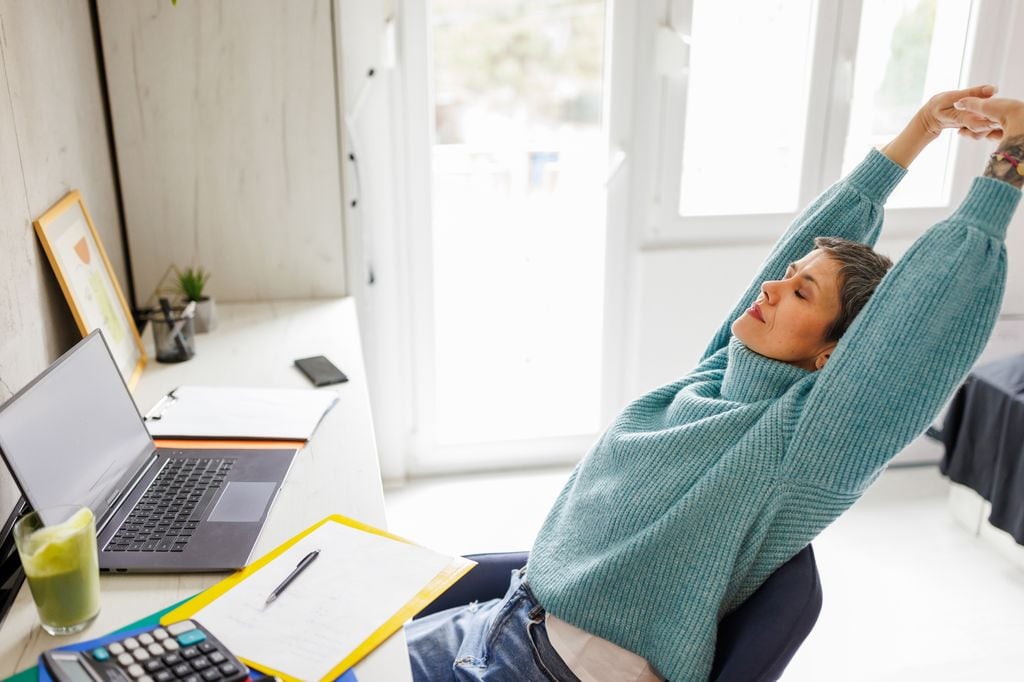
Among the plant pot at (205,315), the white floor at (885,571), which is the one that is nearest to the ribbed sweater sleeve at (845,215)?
the white floor at (885,571)

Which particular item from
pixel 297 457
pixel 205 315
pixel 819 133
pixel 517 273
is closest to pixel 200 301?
pixel 205 315

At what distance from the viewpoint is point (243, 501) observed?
1.30 meters

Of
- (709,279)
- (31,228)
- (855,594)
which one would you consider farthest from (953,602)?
(31,228)

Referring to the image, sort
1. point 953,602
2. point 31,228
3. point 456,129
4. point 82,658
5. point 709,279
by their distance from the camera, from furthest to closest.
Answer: point 456,129, point 709,279, point 953,602, point 31,228, point 82,658

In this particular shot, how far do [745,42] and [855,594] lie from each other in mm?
1631

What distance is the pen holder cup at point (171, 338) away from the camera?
6.08 ft

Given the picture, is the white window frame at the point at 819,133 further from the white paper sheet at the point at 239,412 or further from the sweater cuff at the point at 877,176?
the white paper sheet at the point at 239,412

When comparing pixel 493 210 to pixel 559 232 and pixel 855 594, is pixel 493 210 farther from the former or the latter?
pixel 855 594

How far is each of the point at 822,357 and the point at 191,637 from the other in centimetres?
91

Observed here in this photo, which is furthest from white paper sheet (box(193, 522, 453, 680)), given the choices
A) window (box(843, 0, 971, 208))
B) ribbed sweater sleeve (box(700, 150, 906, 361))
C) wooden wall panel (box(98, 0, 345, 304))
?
window (box(843, 0, 971, 208))

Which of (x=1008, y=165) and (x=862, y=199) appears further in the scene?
(x=862, y=199)

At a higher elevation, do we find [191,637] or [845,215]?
[845,215]

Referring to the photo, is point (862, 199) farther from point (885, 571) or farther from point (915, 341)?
point (885, 571)

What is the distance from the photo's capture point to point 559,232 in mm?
3562
